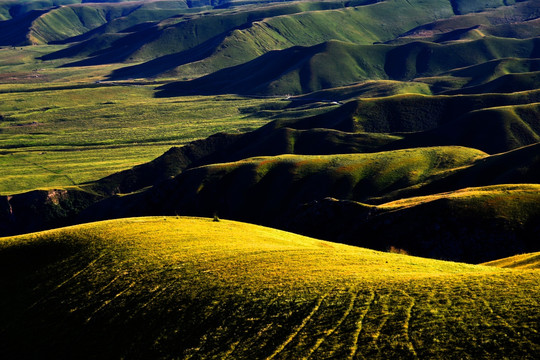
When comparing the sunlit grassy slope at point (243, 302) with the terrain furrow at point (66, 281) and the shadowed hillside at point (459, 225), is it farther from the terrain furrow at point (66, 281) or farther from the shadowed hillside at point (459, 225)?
the shadowed hillside at point (459, 225)

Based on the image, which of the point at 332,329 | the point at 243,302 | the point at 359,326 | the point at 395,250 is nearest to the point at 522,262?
the point at 395,250

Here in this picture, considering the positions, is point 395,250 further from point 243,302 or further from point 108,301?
point 108,301

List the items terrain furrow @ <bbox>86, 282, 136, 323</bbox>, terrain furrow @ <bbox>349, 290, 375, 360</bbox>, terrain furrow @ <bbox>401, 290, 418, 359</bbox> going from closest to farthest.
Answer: terrain furrow @ <bbox>401, 290, 418, 359</bbox>
terrain furrow @ <bbox>349, 290, 375, 360</bbox>
terrain furrow @ <bbox>86, 282, 136, 323</bbox>

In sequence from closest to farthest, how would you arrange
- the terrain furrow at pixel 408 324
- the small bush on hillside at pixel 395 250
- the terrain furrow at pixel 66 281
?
the terrain furrow at pixel 408 324 → the terrain furrow at pixel 66 281 → the small bush on hillside at pixel 395 250

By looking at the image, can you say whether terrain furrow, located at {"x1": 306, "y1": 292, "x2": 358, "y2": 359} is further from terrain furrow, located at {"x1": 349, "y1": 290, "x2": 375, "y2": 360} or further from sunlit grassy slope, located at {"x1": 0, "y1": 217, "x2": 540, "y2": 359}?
terrain furrow, located at {"x1": 349, "y1": 290, "x2": 375, "y2": 360}

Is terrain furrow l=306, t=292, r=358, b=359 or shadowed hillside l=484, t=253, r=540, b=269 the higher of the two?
terrain furrow l=306, t=292, r=358, b=359

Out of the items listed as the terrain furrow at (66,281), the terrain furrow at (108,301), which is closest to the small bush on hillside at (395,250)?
the terrain furrow at (66,281)

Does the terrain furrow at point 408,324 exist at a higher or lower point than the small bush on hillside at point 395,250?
higher

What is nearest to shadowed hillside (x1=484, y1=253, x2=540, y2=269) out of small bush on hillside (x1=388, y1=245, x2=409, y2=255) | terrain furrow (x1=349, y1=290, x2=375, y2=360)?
small bush on hillside (x1=388, y1=245, x2=409, y2=255)

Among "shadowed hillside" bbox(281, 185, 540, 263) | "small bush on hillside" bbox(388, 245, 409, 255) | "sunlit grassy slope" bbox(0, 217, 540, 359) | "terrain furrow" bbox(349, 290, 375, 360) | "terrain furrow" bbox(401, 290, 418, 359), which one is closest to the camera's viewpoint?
"terrain furrow" bbox(401, 290, 418, 359)

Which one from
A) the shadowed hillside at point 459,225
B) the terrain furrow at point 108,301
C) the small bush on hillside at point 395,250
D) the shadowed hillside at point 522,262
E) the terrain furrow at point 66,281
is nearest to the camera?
the terrain furrow at point 108,301
